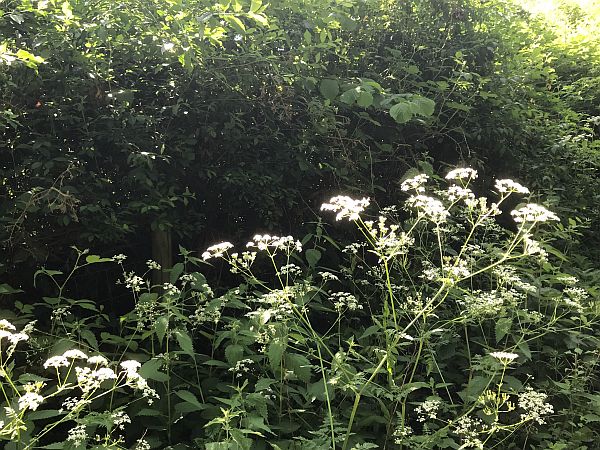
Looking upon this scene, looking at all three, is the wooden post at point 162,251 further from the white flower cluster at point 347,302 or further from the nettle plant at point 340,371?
the white flower cluster at point 347,302

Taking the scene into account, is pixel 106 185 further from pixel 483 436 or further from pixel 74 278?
pixel 483 436

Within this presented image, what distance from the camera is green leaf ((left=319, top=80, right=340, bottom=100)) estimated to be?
3.13m

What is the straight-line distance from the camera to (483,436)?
2.33 m

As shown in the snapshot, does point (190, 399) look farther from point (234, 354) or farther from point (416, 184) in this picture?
point (416, 184)

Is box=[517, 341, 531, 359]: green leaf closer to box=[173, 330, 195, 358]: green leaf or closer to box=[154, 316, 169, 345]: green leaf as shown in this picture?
box=[173, 330, 195, 358]: green leaf

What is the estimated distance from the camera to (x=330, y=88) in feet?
10.3

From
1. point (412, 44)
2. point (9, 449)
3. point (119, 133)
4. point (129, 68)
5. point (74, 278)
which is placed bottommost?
point (74, 278)

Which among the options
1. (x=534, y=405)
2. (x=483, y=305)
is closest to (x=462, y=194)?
(x=483, y=305)

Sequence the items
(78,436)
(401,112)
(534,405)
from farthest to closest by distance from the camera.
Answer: (401,112) < (534,405) < (78,436)

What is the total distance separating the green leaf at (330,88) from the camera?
3129 mm

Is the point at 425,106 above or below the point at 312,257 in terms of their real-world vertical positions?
above

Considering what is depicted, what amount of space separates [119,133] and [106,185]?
31 cm

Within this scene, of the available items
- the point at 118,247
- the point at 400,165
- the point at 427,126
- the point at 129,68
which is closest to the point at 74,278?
the point at 118,247

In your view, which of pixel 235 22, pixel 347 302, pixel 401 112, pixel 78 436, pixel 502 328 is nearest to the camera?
pixel 78 436
